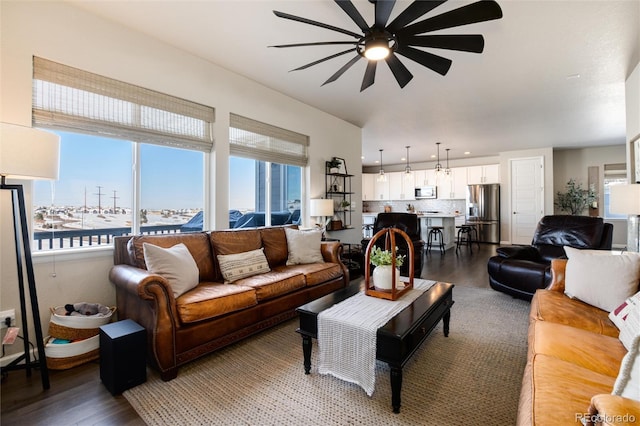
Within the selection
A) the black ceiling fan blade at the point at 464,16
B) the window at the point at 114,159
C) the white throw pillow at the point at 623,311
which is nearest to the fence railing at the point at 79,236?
the window at the point at 114,159

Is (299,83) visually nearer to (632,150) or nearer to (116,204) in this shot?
(116,204)

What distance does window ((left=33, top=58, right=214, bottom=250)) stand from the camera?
2.36 metres

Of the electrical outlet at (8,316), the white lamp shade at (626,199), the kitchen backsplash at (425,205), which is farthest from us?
the kitchen backsplash at (425,205)

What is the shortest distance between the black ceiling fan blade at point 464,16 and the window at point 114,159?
7.76 ft

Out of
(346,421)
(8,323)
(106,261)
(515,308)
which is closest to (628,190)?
(515,308)

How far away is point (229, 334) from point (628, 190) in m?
3.72

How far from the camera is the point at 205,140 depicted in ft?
10.9

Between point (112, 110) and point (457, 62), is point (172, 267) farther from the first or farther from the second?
point (457, 62)

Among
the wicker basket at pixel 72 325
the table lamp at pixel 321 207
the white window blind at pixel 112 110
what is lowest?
the wicker basket at pixel 72 325

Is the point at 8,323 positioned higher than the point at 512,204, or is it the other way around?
the point at 512,204

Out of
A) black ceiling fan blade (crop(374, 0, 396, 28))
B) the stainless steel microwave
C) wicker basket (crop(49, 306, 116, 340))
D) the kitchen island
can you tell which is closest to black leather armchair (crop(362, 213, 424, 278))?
the kitchen island

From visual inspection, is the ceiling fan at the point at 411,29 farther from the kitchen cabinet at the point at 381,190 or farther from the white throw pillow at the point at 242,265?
the kitchen cabinet at the point at 381,190

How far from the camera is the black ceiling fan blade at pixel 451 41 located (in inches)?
76.1

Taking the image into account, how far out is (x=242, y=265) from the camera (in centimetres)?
286
